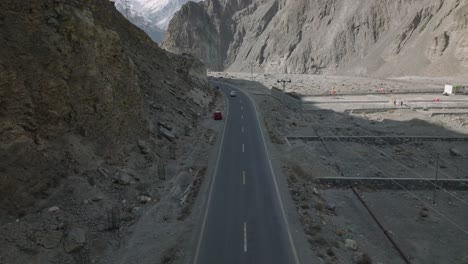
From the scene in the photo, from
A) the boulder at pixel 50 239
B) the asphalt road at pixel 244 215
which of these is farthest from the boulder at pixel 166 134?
the boulder at pixel 50 239

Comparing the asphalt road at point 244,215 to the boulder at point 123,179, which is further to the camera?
the boulder at point 123,179

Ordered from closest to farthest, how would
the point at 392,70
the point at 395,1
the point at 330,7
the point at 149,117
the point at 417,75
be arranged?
1. the point at 149,117
2. the point at 417,75
3. the point at 392,70
4. the point at 395,1
5. the point at 330,7

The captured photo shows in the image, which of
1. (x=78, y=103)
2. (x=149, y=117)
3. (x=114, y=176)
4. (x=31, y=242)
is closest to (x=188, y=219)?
(x=114, y=176)

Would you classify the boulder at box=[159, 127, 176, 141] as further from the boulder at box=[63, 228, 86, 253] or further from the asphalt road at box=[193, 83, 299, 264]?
the boulder at box=[63, 228, 86, 253]

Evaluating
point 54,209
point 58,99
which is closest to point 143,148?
point 58,99

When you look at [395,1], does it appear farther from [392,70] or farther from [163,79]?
[163,79]

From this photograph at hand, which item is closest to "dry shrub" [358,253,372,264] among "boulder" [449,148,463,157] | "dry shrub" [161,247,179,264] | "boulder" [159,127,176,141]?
"dry shrub" [161,247,179,264]

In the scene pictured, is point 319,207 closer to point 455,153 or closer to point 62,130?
point 62,130

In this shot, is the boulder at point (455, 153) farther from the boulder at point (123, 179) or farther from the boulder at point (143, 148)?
the boulder at point (123, 179)
